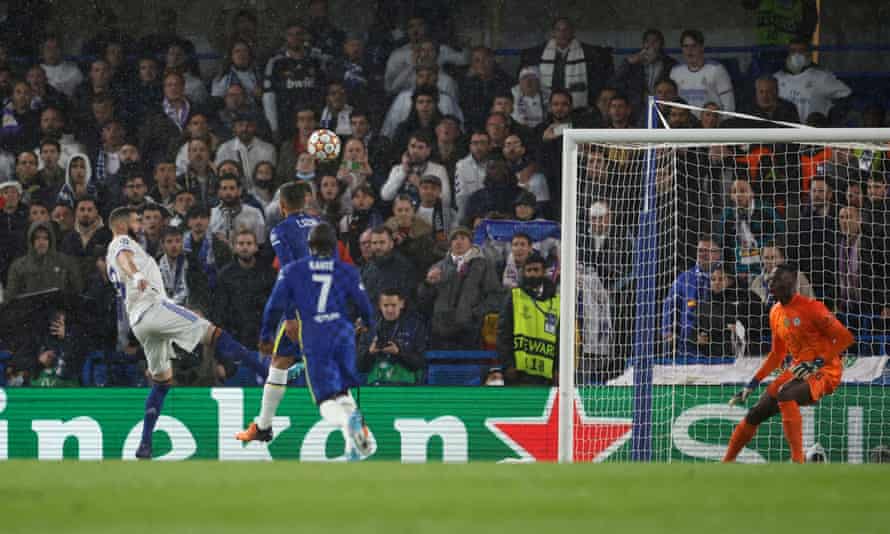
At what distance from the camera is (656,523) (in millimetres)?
3389

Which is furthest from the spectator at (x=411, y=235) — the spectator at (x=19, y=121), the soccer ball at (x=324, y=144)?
the spectator at (x=19, y=121)

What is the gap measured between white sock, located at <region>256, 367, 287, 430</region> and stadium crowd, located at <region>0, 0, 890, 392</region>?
2.11 ft

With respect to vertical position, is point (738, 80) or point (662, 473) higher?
point (738, 80)

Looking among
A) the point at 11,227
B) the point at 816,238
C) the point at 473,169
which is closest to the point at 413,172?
the point at 473,169

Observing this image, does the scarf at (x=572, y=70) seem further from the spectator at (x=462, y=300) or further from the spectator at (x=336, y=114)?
the spectator at (x=462, y=300)

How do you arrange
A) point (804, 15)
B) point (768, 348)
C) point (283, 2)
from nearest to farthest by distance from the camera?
1. point (768, 348)
2. point (804, 15)
3. point (283, 2)

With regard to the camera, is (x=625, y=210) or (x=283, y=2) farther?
(x=283, y=2)

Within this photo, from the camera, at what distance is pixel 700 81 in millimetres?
10703

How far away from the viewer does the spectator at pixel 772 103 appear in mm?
10430

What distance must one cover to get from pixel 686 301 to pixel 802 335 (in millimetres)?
836

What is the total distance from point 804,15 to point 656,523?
29.1 feet

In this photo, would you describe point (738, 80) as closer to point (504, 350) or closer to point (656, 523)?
point (504, 350)

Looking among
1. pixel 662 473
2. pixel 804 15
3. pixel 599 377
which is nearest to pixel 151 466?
pixel 662 473

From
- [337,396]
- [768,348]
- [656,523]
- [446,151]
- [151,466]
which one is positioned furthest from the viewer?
[446,151]
